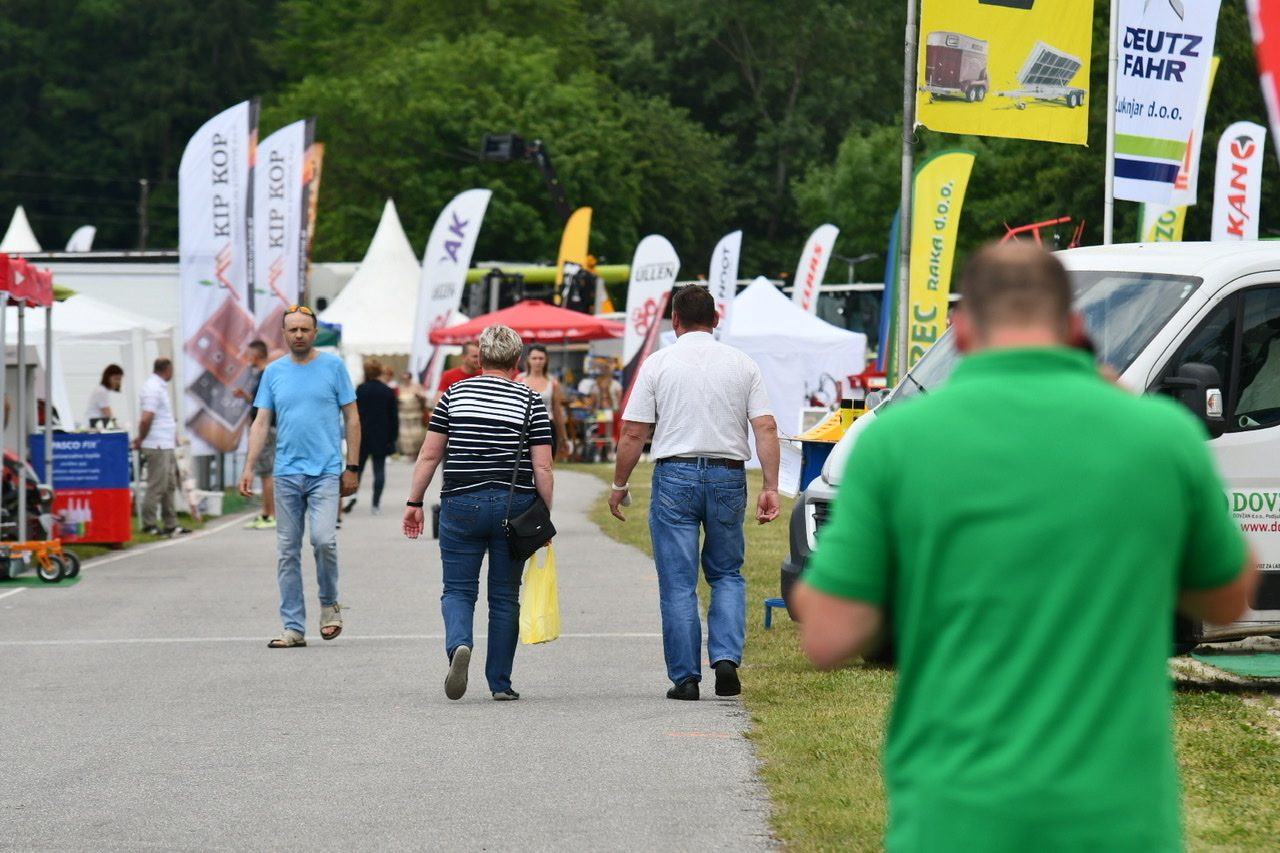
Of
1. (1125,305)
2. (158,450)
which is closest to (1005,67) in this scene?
(1125,305)

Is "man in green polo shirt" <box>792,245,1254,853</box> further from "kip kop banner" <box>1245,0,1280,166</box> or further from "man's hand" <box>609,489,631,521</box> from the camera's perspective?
"man's hand" <box>609,489,631,521</box>

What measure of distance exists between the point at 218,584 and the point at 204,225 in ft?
24.6

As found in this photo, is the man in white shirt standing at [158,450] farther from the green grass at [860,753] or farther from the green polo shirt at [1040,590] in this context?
the green polo shirt at [1040,590]

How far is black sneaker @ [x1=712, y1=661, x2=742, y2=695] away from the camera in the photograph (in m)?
8.61

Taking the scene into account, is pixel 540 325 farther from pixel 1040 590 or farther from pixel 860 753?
pixel 1040 590

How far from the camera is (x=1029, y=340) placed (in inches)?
106

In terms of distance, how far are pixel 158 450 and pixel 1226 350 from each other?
13.2 m

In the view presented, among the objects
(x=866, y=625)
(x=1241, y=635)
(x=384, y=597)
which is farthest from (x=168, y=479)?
(x=866, y=625)

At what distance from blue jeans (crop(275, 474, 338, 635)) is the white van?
14.7 ft

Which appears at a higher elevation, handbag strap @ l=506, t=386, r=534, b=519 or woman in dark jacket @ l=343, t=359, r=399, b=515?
handbag strap @ l=506, t=386, r=534, b=519

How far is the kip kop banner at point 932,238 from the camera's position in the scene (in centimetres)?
1603

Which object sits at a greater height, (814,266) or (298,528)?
(814,266)

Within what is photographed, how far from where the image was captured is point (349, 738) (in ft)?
25.4

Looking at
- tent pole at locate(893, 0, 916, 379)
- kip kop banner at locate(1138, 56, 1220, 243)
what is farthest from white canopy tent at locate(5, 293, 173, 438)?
kip kop banner at locate(1138, 56, 1220, 243)
